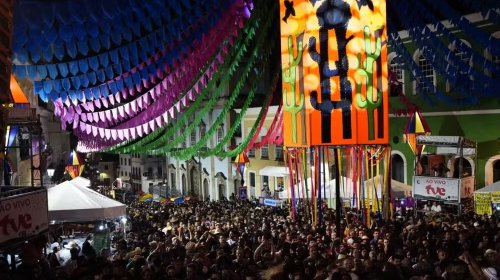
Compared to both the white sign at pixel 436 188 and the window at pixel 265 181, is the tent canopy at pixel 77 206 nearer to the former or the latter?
the white sign at pixel 436 188

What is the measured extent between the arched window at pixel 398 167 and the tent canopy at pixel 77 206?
632 inches

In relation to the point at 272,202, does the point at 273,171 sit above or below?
above

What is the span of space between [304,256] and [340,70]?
3.77 m

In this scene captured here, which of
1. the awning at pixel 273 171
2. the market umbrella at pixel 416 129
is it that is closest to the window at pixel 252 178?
the awning at pixel 273 171

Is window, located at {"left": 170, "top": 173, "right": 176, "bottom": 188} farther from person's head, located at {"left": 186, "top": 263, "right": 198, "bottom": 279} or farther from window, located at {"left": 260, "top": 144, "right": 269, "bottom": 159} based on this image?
person's head, located at {"left": 186, "top": 263, "right": 198, "bottom": 279}

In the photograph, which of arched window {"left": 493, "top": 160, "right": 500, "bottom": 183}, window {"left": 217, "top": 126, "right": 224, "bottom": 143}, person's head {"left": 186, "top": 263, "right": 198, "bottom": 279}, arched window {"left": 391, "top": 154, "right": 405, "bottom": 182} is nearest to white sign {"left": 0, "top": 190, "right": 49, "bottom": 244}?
person's head {"left": 186, "top": 263, "right": 198, "bottom": 279}

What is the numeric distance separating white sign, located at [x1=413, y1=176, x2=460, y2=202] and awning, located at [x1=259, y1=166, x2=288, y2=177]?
15.1m

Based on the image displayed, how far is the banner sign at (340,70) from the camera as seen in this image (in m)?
10.4

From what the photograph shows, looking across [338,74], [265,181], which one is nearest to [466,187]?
[338,74]

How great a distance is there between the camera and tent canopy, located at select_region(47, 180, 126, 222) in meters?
12.1

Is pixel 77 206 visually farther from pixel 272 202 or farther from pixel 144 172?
pixel 144 172

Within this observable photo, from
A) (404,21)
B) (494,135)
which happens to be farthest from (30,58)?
(494,135)

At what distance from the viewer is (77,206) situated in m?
12.3

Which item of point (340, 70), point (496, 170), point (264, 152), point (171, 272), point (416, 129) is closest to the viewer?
point (171, 272)
